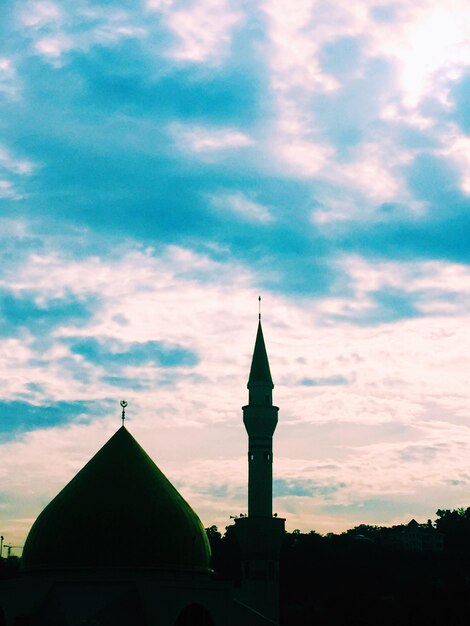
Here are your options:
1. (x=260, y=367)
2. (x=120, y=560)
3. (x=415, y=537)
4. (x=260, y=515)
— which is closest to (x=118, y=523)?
(x=120, y=560)

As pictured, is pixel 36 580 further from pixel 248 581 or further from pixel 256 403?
pixel 256 403

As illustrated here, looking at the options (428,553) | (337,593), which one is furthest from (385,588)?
(428,553)

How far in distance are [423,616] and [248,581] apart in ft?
82.1

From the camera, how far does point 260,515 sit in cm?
4103

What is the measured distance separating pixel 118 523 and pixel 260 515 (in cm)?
832

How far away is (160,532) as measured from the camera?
35.0 metres

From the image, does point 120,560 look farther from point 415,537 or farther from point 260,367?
point 415,537

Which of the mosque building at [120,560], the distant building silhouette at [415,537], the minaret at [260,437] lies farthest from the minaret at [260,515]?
the distant building silhouette at [415,537]

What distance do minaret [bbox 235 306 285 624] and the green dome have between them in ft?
11.9

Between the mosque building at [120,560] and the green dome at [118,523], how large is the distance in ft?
0.12

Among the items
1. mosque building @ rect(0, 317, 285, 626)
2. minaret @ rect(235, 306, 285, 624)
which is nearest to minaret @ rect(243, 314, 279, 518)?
minaret @ rect(235, 306, 285, 624)

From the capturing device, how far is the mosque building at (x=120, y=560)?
32625mm

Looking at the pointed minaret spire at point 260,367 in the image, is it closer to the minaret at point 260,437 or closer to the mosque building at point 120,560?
the minaret at point 260,437

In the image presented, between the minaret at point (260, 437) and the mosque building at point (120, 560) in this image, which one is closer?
the mosque building at point (120, 560)
